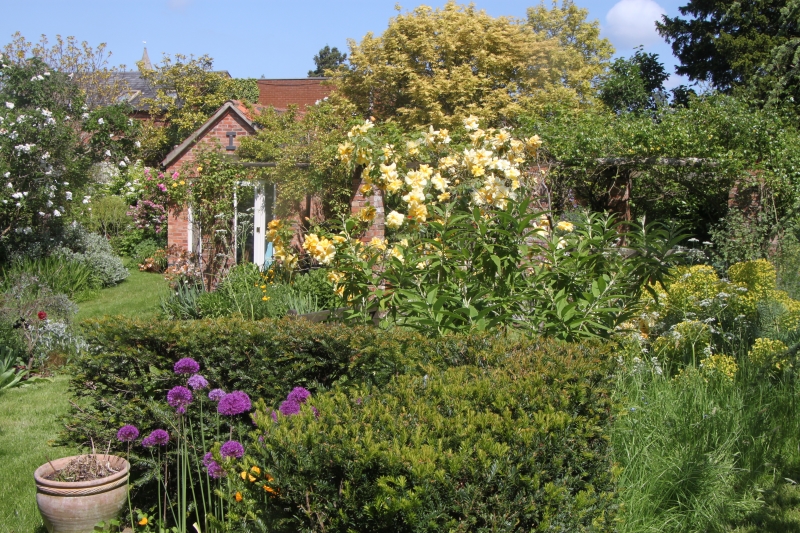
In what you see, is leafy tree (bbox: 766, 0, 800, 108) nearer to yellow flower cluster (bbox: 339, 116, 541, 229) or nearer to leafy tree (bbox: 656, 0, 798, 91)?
leafy tree (bbox: 656, 0, 798, 91)

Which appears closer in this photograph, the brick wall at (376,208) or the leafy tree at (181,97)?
the brick wall at (376,208)

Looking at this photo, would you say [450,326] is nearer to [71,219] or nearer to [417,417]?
[417,417]

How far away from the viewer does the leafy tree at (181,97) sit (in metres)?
19.6

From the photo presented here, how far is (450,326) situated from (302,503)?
1.62 metres

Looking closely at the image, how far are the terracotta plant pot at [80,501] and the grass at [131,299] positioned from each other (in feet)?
20.2

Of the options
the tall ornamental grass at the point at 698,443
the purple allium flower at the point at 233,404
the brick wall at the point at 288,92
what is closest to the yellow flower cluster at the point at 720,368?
the tall ornamental grass at the point at 698,443

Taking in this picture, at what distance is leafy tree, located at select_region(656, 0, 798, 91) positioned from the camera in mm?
16078

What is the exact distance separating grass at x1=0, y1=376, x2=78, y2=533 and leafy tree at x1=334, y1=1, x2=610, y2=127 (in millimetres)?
11262

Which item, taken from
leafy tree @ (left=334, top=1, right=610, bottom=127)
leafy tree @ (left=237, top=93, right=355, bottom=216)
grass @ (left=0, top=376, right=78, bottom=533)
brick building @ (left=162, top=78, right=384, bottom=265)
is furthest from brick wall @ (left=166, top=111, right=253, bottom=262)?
grass @ (left=0, top=376, right=78, bottom=533)

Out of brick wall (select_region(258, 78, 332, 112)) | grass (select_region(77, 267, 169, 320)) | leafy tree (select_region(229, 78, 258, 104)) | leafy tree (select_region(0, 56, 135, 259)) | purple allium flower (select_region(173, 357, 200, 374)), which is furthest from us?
brick wall (select_region(258, 78, 332, 112))

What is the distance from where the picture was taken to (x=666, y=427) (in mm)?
3492

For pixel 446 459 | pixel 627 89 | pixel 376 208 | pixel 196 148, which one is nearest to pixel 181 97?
pixel 196 148

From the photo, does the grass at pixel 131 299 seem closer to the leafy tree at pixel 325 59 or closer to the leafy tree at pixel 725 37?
the leafy tree at pixel 725 37

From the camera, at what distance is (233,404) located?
268 cm
